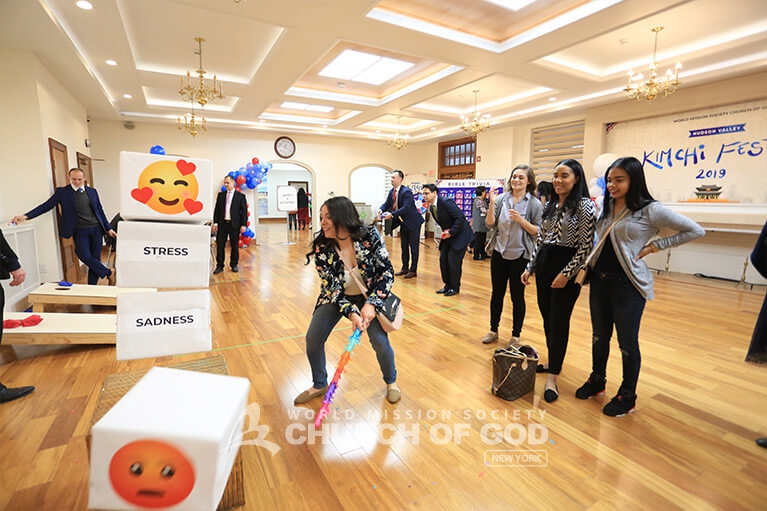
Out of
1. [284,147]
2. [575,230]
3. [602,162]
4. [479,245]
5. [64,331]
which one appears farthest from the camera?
[284,147]

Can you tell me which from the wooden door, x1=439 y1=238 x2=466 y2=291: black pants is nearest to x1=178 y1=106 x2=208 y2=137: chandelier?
the wooden door

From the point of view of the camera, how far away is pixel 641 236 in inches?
78.5

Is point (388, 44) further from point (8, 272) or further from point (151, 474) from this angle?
point (151, 474)

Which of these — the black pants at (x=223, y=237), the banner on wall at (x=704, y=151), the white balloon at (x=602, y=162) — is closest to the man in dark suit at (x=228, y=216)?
the black pants at (x=223, y=237)

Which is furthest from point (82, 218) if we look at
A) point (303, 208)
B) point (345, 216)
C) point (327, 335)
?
point (303, 208)

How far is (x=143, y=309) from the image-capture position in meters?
1.57

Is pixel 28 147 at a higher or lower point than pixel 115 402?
higher

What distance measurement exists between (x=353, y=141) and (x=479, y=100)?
15.6 ft

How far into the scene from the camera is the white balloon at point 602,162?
681 centimetres

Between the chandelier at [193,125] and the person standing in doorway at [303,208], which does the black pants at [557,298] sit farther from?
the person standing in doorway at [303,208]

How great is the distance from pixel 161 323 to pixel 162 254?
0.30 meters

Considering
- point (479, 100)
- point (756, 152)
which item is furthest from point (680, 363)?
point (479, 100)

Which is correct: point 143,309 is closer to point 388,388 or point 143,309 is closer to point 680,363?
point 388,388

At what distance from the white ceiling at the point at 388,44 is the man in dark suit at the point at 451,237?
77.8 inches
